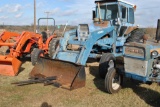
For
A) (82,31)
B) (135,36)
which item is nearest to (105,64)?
(82,31)

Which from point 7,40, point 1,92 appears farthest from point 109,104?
point 7,40

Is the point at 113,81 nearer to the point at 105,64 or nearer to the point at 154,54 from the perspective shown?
the point at 154,54

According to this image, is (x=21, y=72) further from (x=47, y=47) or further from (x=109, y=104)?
(x=109, y=104)

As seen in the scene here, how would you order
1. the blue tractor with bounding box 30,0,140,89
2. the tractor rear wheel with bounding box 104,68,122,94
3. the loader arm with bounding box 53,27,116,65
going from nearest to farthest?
the tractor rear wheel with bounding box 104,68,122,94 → the blue tractor with bounding box 30,0,140,89 → the loader arm with bounding box 53,27,116,65

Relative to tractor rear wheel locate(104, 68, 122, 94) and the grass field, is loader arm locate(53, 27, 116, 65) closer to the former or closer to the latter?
the grass field

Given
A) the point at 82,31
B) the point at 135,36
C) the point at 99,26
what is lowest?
the point at 135,36

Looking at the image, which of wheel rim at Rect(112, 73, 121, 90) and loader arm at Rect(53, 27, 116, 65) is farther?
loader arm at Rect(53, 27, 116, 65)

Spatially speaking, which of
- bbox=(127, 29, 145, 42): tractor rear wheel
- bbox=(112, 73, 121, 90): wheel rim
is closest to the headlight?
bbox=(112, 73, 121, 90): wheel rim

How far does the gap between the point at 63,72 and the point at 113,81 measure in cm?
159

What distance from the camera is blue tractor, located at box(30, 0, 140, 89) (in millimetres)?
7500

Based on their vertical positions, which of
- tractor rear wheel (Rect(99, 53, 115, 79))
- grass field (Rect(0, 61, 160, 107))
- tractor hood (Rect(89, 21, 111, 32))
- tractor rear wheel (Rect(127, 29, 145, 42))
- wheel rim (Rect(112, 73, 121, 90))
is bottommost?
grass field (Rect(0, 61, 160, 107))

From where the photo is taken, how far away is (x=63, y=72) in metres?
7.63

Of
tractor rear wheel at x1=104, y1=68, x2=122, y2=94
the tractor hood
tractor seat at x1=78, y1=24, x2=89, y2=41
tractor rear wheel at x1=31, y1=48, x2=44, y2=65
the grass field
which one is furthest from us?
tractor rear wheel at x1=31, y1=48, x2=44, y2=65

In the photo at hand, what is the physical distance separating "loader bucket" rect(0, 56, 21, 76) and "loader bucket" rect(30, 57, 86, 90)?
0.72 m
